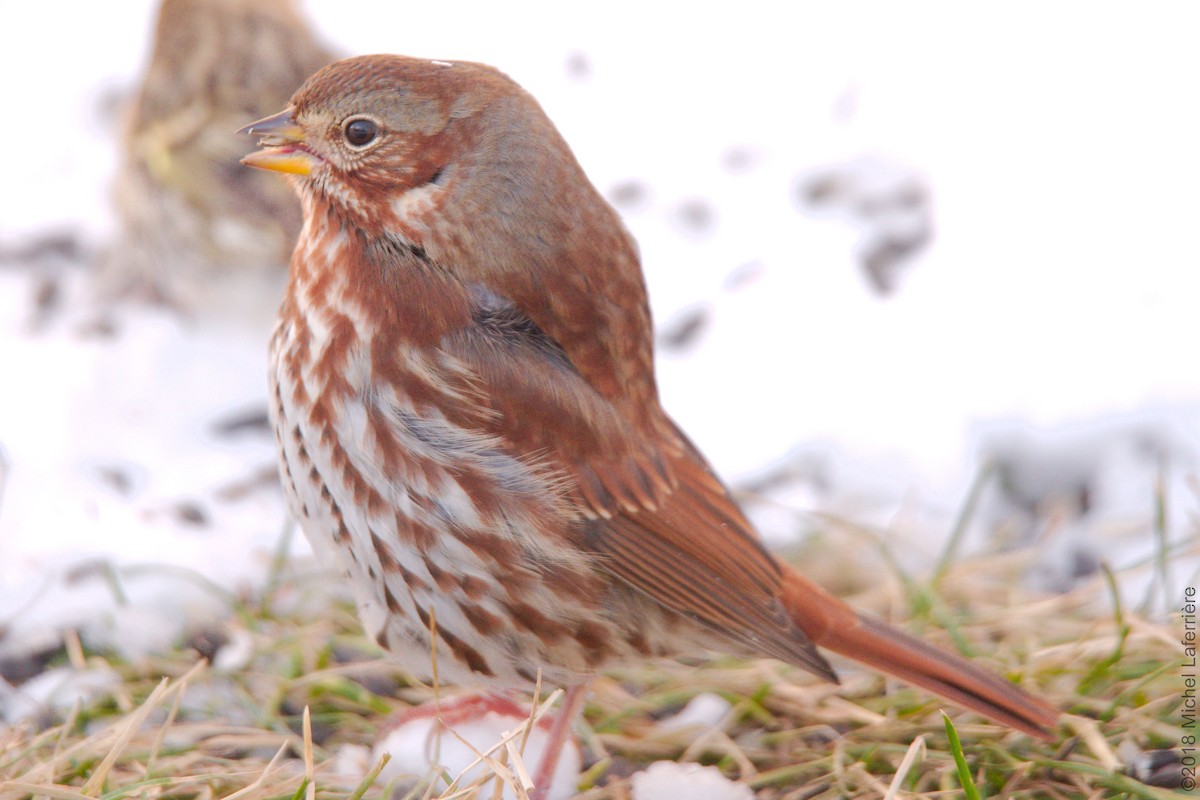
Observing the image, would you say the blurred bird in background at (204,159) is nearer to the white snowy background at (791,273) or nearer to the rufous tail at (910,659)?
the white snowy background at (791,273)

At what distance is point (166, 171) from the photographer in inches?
196

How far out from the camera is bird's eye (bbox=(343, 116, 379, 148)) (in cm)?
274

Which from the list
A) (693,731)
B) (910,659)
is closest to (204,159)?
(693,731)

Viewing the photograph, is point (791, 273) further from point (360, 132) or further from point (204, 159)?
point (360, 132)

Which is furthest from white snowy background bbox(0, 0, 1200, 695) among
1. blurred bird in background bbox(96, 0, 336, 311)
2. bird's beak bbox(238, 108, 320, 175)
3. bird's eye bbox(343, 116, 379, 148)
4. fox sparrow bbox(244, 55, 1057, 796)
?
bird's eye bbox(343, 116, 379, 148)

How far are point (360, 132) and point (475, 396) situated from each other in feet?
1.85

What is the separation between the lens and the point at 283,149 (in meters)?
2.84

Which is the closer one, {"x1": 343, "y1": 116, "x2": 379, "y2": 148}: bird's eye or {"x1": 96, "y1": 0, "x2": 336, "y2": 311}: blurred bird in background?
{"x1": 343, "y1": 116, "x2": 379, "y2": 148}: bird's eye

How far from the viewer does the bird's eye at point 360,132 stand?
2.74m

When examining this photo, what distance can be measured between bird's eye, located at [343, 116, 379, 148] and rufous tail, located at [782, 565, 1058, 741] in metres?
1.27

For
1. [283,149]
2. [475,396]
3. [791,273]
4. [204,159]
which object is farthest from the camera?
[791,273]

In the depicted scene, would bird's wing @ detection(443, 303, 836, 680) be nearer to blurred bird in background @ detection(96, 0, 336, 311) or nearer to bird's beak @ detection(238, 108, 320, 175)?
bird's beak @ detection(238, 108, 320, 175)

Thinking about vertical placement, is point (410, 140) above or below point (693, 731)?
above

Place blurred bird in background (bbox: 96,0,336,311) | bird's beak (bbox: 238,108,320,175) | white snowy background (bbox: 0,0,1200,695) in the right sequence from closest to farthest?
bird's beak (bbox: 238,108,320,175), white snowy background (bbox: 0,0,1200,695), blurred bird in background (bbox: 96,0,336,311)
